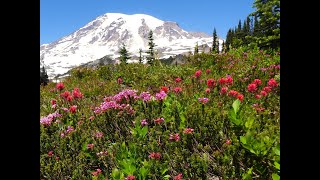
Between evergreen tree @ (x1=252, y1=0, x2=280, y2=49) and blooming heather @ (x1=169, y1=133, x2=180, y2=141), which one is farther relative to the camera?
evergreen tree @ (x1=252, y1=0, x2=280, y2=49)

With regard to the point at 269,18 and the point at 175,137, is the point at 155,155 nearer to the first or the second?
the point at 175,137

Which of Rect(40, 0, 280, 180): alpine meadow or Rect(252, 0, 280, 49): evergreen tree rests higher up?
Rect(252, 0, 280, 49): evergreen tree

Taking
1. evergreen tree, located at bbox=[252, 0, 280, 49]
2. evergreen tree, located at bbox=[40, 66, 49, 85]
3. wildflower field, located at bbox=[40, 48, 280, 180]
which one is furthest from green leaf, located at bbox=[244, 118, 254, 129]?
evergreen tree, located at bbox=[252, 0, 280, 49]

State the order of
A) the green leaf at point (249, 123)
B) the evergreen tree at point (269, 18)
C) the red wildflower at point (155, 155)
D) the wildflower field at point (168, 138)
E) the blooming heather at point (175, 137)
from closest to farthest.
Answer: the wildflower field at point (168, 138), the green leaf at point (249, 123), the red wildflower at point (155, 155), the blooming heather at point (175, 137), the evergreen tree at point (269, 18)

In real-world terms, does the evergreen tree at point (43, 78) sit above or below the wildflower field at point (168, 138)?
above

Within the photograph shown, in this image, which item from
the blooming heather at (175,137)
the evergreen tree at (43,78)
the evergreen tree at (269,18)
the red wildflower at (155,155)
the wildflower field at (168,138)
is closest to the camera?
the wildflower field at (168,138)

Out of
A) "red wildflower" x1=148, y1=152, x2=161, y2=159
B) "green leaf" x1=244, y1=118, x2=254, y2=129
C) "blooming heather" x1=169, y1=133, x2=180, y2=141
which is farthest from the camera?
"blooming heather" x1=169, y1=133, x2=180, y2=141

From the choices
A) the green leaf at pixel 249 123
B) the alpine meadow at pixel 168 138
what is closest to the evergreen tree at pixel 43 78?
the alpine meadow at pixel 168 138

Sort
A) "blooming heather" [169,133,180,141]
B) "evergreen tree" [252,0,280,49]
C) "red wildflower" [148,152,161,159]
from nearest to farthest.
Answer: "red wildflower" [148,152,161,159], "blooming heather" [169,133,180,141], "evergreen tree" [252,0,280,49]

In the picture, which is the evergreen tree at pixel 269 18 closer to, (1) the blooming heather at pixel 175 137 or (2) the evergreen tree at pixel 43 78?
(2) the evergreen tree at pixel 43 78

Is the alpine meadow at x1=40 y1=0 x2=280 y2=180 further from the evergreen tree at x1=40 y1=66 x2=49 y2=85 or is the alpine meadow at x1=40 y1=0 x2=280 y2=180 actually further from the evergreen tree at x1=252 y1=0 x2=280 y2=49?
the evergreen tree at x1=252 y1=0 x2=280 y2=49
